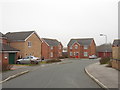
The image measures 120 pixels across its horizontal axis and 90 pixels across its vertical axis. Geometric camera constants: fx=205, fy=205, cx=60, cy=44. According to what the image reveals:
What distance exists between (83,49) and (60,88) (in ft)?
205

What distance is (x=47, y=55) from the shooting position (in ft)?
200

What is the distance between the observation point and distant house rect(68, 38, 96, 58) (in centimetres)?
7258

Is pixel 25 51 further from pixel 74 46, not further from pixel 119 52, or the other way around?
pixel 74 46

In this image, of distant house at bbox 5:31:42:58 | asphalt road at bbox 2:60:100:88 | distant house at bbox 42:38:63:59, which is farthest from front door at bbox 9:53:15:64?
distant house at bbox 42:38:63:59

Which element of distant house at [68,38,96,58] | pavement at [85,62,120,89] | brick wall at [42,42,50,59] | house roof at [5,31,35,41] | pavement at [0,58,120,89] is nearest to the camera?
pavement at [85,62,120,89]

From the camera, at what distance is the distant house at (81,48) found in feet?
238

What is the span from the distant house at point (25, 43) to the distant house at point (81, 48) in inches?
1050

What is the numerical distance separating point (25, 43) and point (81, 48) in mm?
32748

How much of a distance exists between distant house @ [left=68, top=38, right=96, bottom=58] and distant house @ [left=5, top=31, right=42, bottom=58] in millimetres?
26672

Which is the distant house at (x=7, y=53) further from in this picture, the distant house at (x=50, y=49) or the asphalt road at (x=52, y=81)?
the distant house at (x=50, y=49)

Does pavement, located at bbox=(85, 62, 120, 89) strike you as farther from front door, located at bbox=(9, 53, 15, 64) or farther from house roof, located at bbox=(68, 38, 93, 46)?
house roof, located at bbox=(68, 38, 93, 46)

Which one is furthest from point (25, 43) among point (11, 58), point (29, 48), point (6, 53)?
point (6, 53)

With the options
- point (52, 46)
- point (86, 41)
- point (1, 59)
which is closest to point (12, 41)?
point (1, 59)

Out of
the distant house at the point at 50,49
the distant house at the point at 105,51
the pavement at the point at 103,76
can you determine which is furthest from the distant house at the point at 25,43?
the distant house at the point at 105,51
